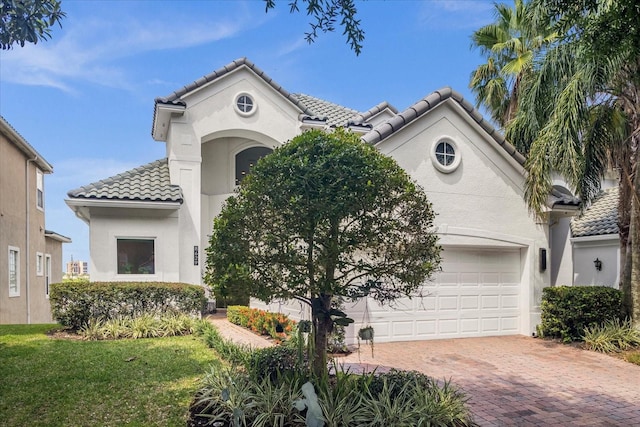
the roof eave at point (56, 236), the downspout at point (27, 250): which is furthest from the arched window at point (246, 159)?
the roof eave at point (56, 236)

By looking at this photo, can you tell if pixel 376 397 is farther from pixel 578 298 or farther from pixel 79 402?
pixel 578 298

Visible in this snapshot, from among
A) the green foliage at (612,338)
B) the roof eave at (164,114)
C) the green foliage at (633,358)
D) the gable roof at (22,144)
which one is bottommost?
the green foliage at (633,358)

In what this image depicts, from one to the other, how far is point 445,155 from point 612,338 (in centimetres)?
591

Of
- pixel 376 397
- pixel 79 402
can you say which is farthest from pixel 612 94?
pixel 79 402

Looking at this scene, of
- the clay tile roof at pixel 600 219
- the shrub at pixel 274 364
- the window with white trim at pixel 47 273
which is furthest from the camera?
the window with white trim at pixel 47 273

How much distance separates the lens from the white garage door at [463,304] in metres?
10.9

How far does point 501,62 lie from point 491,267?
Answer: 934 centimetres

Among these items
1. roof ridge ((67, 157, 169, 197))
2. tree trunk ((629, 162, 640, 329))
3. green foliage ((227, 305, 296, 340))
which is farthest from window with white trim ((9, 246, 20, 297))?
Answer: tree trunk ((629, 162, 640, 329))

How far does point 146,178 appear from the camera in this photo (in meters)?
14.4

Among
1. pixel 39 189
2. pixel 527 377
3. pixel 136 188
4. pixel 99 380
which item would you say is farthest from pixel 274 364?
pixel 39 189

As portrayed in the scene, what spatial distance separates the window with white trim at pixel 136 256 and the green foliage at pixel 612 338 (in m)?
12.4

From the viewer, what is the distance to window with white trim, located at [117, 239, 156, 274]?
1338cm

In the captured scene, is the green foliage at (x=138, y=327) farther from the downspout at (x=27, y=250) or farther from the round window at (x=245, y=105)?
the downspout at (x=27, y=250)

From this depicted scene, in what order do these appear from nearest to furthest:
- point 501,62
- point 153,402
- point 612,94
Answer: point 153,402 → point 612,94 → point 501,62
